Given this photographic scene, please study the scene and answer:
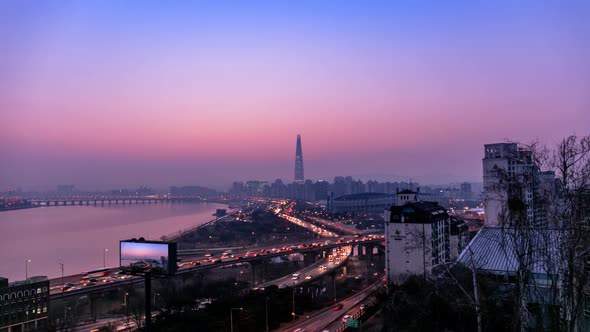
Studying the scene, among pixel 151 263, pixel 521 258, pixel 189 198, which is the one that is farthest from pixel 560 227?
pixel 189 198

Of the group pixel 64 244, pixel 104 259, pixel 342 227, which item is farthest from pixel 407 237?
pixel 342 227

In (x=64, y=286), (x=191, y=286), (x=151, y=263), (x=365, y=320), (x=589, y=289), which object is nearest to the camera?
(x=589, y=289)

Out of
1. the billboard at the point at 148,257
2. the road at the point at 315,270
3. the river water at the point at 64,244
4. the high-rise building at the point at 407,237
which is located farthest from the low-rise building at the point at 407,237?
the river water at the point at 64,244

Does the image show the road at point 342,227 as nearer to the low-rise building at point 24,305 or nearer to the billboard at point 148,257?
the low-rise building at point 24,305

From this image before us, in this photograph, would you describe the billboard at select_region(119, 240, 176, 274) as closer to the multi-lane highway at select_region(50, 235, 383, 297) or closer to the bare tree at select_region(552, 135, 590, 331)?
the bare tree at select_region(552, 135, 590, 331)

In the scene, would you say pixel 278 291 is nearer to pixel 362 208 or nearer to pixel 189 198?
pixel 362 208

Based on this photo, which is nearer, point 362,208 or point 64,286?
point 64,286

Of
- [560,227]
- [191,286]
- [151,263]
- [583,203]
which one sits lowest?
[191,286]

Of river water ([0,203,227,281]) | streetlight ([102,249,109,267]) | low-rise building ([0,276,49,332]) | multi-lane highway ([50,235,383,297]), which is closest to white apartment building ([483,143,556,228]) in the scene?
multi-lane highway ([50,235,383,297])
